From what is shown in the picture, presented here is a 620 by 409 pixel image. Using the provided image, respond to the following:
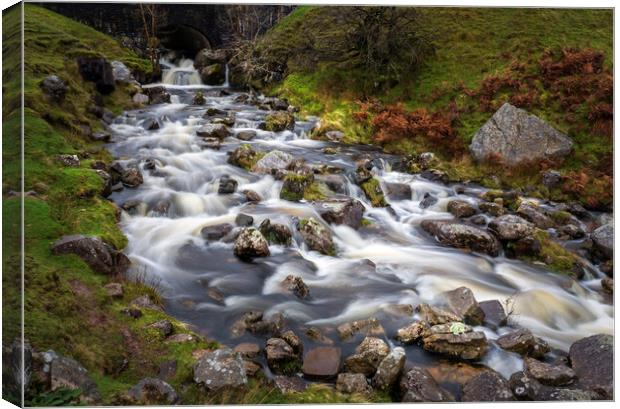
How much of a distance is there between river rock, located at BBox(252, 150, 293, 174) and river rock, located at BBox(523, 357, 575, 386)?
20.3ft

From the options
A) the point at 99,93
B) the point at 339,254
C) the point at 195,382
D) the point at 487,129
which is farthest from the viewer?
the point at 99,93

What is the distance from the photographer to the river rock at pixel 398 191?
10.1 meters

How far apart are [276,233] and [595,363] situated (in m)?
4.36

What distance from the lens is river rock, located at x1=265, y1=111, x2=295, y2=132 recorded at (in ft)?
43.6

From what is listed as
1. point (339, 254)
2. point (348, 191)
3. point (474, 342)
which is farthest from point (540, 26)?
point (474, 342)

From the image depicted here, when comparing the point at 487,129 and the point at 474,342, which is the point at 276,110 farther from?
the point at 474,342

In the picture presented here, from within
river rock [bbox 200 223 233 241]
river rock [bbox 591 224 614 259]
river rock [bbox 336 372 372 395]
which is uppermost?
river rock [bbox 200 223 233 241]

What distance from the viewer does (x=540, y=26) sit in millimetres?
10492

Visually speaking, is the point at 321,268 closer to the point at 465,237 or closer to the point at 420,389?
the point at 465,237

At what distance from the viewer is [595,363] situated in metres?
5.42

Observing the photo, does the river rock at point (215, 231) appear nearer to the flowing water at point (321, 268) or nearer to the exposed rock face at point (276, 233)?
the flowing water at point (321, 268)

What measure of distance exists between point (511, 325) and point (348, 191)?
4.59 m

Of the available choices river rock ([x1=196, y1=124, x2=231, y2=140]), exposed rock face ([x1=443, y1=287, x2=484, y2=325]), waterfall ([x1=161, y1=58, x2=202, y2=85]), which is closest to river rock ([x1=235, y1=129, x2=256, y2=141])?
river rock ([x1=196, y1=124, x2=231, y2=140])

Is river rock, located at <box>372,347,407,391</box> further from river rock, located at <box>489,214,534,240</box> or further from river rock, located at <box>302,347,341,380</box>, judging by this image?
river rock, located at <box>489,214,534,240</box>
